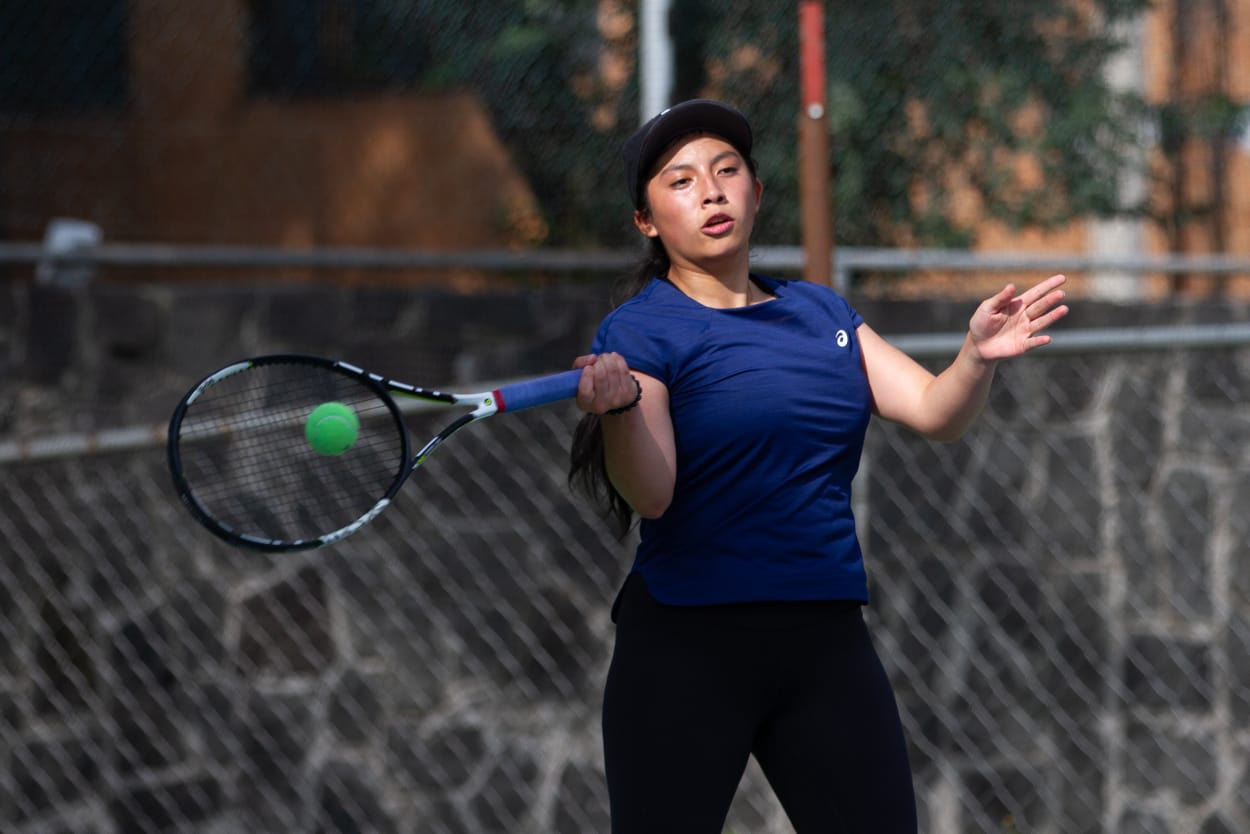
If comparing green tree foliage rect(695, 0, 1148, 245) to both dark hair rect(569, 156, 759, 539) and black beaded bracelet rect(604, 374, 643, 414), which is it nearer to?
dark hair rect(569, 156, 759, 539)

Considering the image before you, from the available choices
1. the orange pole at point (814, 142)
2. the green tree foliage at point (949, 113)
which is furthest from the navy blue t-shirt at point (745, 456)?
the green tree foliage at point (949, 113)

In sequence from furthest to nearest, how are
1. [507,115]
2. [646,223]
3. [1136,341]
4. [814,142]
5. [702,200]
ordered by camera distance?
1. [507,115]
2. [1136,341]
3. [814,142]
4. [646,223]
5. [702,200]

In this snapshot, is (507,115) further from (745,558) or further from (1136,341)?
(745,558)

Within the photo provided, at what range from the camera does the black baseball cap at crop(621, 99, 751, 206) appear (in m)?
2.55

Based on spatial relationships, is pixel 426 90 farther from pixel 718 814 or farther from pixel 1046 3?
pixel 718 814

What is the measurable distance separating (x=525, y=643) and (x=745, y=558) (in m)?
1.96

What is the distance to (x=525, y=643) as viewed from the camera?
4.30 meters

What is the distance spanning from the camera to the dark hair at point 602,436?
2.55 metres

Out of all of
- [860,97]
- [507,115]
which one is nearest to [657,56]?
[507,115]

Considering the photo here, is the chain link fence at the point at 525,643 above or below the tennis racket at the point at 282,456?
below

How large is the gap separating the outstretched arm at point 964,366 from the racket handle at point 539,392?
559 millimetres

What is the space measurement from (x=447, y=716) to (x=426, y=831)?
0.31 meters

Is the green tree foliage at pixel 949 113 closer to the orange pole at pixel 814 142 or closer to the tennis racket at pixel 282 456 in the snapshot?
the orange pole at pixel 814 142

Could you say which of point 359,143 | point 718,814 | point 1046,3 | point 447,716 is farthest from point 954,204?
point 718,814
